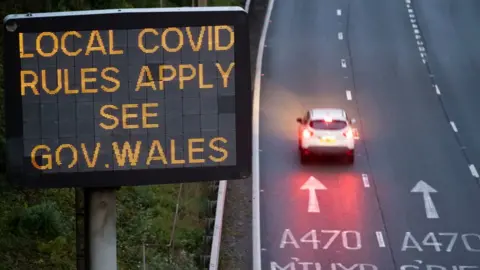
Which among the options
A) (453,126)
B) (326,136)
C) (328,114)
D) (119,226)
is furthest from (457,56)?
(119,226)

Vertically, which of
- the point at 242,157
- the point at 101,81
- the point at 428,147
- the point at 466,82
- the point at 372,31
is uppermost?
the point at 372,31

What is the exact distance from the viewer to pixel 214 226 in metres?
23.3

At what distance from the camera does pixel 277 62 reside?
131 ft

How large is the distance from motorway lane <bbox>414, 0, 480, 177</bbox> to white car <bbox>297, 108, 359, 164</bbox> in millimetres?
3780

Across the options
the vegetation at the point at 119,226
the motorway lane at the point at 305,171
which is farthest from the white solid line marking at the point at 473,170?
the vegetation at the point at 119,226

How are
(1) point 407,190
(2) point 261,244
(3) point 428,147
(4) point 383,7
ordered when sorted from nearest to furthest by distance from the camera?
(2) point 261,244
(1) point 407,190
(3) point 428,147
(4) point 383,7

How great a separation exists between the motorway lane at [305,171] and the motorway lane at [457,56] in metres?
3.54

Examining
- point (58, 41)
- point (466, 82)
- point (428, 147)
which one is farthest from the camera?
point (466, 82)

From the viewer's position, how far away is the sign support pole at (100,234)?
11.6 metres

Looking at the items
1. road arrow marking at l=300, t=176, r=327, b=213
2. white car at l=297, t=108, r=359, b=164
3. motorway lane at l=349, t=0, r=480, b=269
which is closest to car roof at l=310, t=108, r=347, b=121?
white car at l=297, t=108, r=359, b=164

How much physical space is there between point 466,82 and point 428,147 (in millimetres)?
7818

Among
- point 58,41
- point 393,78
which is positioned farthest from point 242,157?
point 393,78

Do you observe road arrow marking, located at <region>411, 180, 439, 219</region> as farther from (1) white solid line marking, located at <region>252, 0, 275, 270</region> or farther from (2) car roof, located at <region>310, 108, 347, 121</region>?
(1) white solid line marking, located at <region>252, 0, 275, 270</region>

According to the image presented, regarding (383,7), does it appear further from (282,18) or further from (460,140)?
(460,140)
